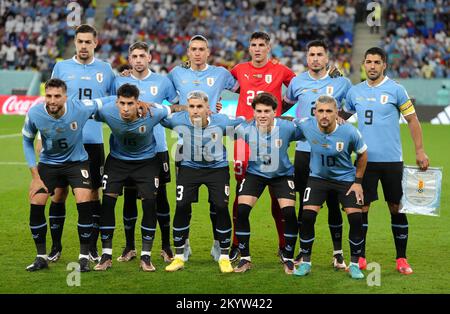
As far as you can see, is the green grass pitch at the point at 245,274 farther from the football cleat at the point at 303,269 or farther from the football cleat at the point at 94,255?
the football cleat at the point at 94,255

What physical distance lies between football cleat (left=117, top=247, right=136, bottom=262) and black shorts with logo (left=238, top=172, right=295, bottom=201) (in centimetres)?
148

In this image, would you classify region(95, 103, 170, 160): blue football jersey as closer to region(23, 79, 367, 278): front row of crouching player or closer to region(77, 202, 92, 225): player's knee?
region(23, 79, 367, 278): front row of crouching player

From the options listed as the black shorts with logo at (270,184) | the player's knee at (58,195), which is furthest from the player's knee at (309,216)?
the player's knee at (58,195)

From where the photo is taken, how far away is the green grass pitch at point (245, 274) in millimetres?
8180

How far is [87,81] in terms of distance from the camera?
9469mm

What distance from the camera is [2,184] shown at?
1530cm

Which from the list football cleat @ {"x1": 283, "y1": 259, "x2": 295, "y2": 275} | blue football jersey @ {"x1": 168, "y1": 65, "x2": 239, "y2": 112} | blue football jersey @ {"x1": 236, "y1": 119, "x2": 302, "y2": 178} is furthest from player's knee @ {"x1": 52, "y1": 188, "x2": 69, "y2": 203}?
football cleat @ {"x1": 283, "y1": 259, "x2": 295, "y2": 275}

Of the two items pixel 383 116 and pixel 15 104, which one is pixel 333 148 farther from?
pixel 15 104

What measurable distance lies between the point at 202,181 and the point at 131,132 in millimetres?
940

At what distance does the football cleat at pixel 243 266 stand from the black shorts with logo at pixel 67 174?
180cm

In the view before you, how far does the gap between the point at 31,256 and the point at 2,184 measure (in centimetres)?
607

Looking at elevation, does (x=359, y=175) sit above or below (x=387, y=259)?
above

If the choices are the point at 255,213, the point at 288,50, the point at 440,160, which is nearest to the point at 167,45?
the point at 288,50

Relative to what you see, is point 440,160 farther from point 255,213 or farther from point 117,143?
point 117,143
